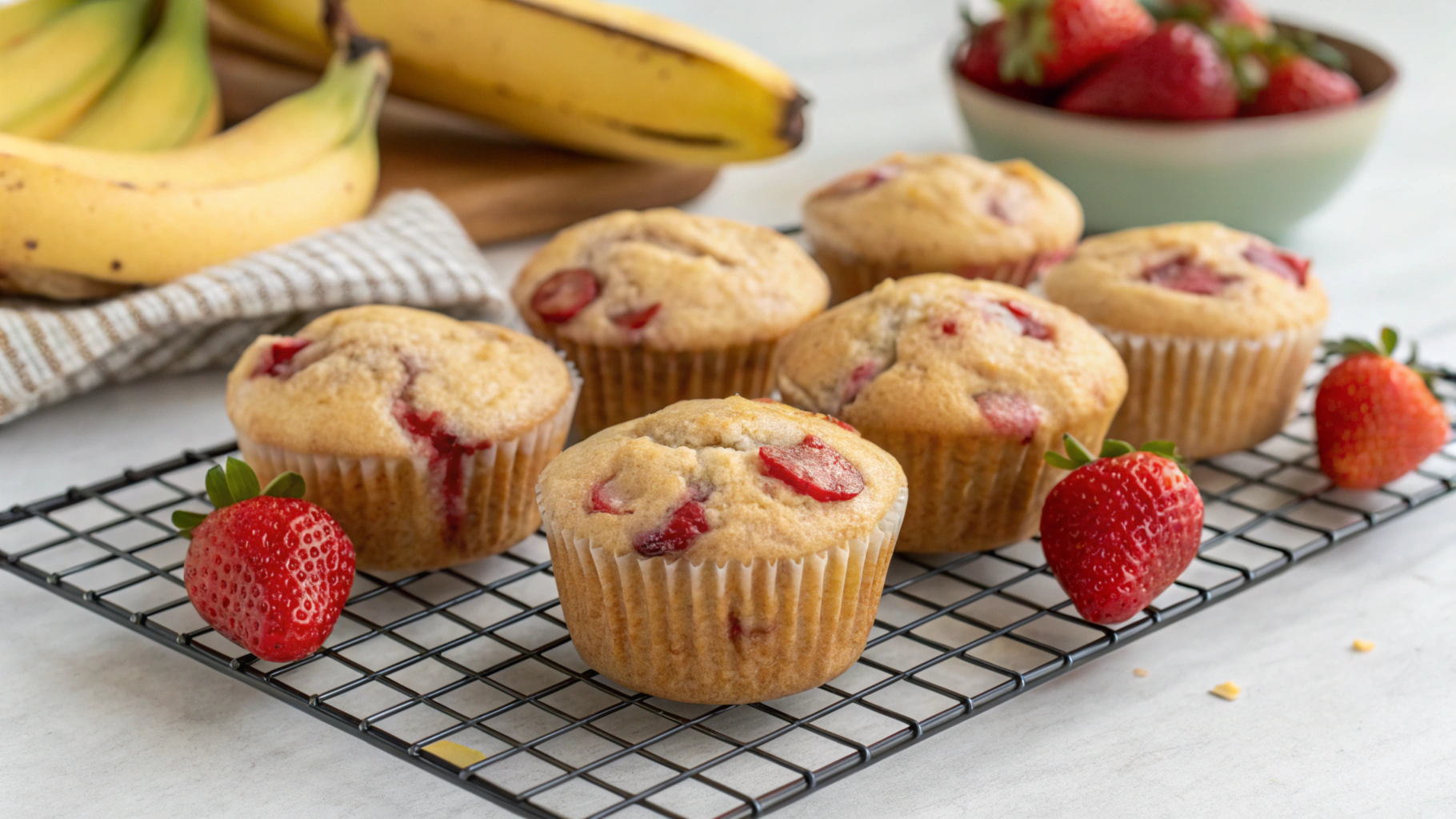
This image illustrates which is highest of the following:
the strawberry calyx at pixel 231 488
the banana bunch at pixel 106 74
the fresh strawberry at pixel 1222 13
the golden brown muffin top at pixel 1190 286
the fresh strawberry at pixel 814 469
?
the fresh strawberry at pixel 1222 13

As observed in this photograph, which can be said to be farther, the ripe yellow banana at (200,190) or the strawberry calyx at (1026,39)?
the strawberry calyx at (1026,39)

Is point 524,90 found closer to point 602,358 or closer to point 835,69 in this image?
point 602,358

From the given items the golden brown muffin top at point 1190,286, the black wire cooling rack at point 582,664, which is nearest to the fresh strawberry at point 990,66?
the golden brown muffin top at point 1190,286

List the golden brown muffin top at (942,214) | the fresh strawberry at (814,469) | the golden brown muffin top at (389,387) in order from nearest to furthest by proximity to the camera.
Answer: the fresh strawberry at (814,469) → the golden brown muffin top at (389,387) → the golden brown muffin top at (942,214)

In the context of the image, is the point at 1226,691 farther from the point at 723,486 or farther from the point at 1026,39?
the point at 1026,39

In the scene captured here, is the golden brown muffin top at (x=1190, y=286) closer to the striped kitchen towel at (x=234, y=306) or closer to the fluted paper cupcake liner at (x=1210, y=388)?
the fluted paper cupcake liner at (x=1210, y=388)

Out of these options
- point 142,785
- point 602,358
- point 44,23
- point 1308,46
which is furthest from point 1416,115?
point 142,785
